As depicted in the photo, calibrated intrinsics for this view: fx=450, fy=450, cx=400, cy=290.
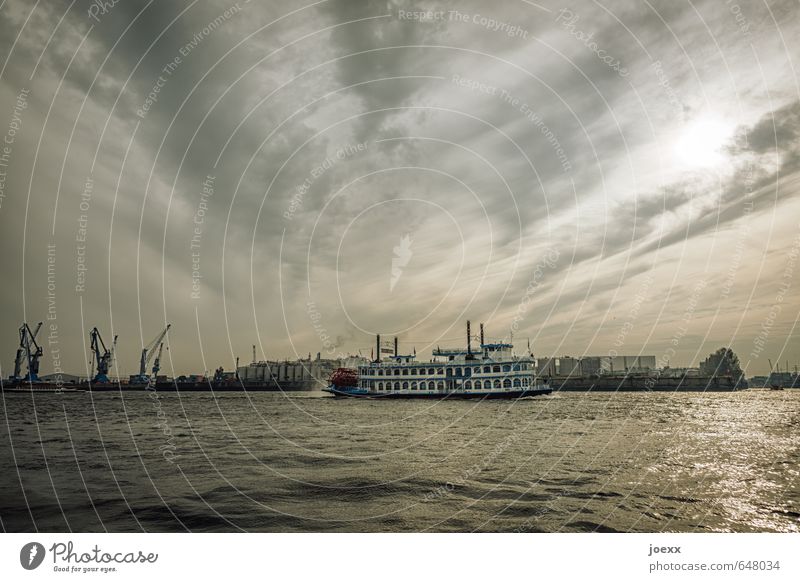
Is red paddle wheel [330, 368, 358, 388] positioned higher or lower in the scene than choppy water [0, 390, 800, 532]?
lower

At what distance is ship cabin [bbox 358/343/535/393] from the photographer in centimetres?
6212

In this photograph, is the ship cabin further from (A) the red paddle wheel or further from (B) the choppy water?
(B) the choppy water

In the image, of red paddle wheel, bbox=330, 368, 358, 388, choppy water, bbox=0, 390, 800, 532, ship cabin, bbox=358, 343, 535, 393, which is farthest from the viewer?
red paddle wheel, bbox=330, 368, 358, 388

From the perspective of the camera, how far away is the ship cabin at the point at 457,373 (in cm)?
6212

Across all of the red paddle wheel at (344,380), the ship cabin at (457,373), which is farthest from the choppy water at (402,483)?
the red paddle wheel at (344,380)

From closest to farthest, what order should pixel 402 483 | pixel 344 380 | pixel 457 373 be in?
pixel 402 483, pixel 457 373, pixel 344 380

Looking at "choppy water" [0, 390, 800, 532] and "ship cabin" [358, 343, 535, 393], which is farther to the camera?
"ship cabin" [358, 343, 535, 393]

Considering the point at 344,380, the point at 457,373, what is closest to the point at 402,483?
the point at 457,373

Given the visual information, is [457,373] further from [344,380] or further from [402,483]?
[402,483]

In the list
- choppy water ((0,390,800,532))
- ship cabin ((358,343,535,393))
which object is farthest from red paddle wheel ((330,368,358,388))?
choppy water ((0,390,800,532))

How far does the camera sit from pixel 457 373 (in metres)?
65.7

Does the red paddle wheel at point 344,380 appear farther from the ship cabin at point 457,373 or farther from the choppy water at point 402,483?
the choppy water at point 402,483
